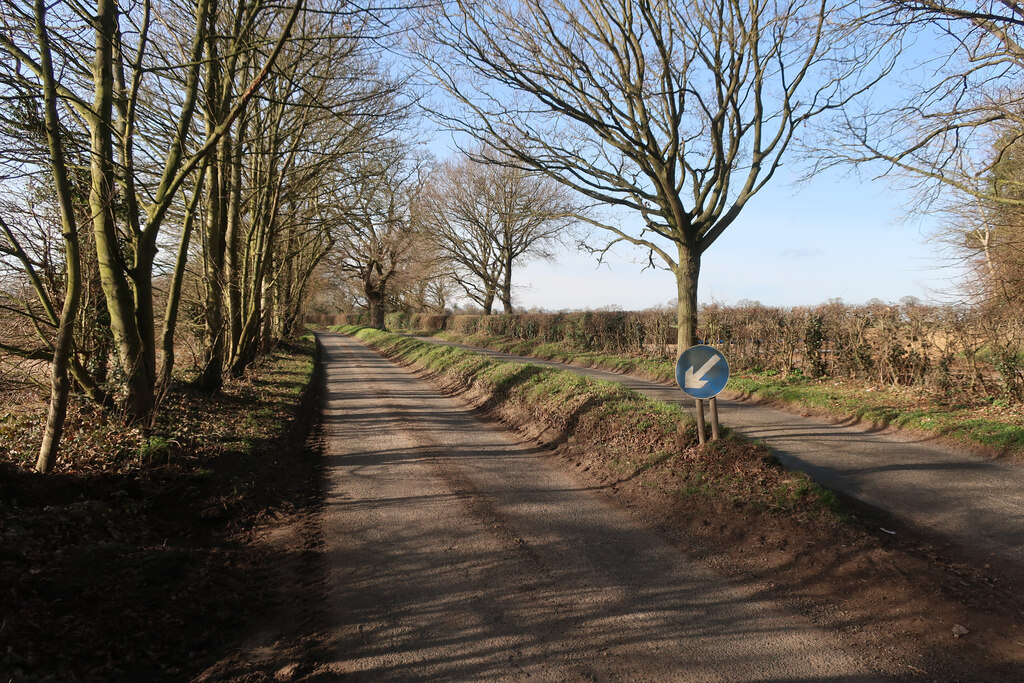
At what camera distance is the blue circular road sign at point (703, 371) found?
644 centimetres

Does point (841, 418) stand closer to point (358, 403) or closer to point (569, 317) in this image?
point (358, 403)

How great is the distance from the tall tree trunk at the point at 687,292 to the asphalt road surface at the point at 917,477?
6.10 ft

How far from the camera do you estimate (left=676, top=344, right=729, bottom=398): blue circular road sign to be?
21.1 feet

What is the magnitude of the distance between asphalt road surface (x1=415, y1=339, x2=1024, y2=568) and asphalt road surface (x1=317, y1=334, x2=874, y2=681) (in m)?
2.49

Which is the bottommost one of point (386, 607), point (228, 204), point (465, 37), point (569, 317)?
point (386, 607)

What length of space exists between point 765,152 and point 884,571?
912 cm

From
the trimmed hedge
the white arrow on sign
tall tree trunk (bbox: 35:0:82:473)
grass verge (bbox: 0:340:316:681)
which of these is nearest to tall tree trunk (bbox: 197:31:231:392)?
grass verge (bbox: 0:340:316:681)

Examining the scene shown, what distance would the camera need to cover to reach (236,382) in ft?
45.5

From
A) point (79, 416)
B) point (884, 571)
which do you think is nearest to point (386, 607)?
point (884, 571)

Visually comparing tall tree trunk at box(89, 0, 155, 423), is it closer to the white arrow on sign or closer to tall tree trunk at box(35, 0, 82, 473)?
tall tree trunk at box(35, 0, 82, 473)

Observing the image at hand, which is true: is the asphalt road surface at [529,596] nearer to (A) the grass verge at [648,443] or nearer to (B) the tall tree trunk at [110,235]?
(A) the grass verge at [648,443]

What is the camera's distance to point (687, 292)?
1114cm

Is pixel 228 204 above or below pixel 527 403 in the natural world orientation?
above

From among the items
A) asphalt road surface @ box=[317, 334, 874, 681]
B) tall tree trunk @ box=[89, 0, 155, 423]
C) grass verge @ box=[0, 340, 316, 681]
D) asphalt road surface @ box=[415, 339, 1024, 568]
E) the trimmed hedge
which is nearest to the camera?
asphalt road surface @ box=[317, 334, 874, 681]
